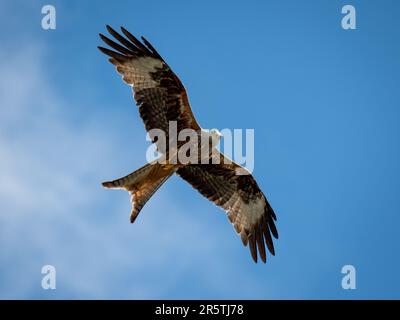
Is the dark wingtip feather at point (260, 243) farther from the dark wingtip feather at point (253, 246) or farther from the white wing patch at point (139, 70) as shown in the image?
the white wing patch at point (139, 70)

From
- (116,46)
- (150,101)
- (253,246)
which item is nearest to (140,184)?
(150,101)

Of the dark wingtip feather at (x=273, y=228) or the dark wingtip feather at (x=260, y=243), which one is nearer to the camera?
the dark wingtip feather at (x=260, y=243)

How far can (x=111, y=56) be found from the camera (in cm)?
1245

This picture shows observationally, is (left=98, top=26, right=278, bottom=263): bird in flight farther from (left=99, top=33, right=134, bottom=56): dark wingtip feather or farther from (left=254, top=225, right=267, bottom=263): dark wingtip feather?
(left=254, top=225, right=267, bottom=263): dark wingtip feather

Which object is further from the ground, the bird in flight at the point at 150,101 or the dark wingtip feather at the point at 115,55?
the dark wingtip feather at the point at 115,55

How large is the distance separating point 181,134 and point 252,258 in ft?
9.03

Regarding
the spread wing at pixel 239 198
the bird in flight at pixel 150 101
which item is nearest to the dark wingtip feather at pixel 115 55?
the bird in flight at pixel 150 101

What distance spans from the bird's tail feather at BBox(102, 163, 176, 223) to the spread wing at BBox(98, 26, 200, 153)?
0.43 meters

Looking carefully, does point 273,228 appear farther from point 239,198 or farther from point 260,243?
point 239,198

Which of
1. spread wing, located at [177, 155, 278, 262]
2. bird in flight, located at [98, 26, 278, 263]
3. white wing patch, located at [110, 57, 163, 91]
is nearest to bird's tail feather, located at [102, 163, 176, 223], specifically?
bird in flight, located at [98, 26, 278, 263]

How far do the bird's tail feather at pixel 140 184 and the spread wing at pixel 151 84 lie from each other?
433 millimetres

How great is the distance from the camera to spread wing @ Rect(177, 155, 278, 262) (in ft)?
43.9

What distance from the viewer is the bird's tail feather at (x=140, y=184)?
12303 mm
